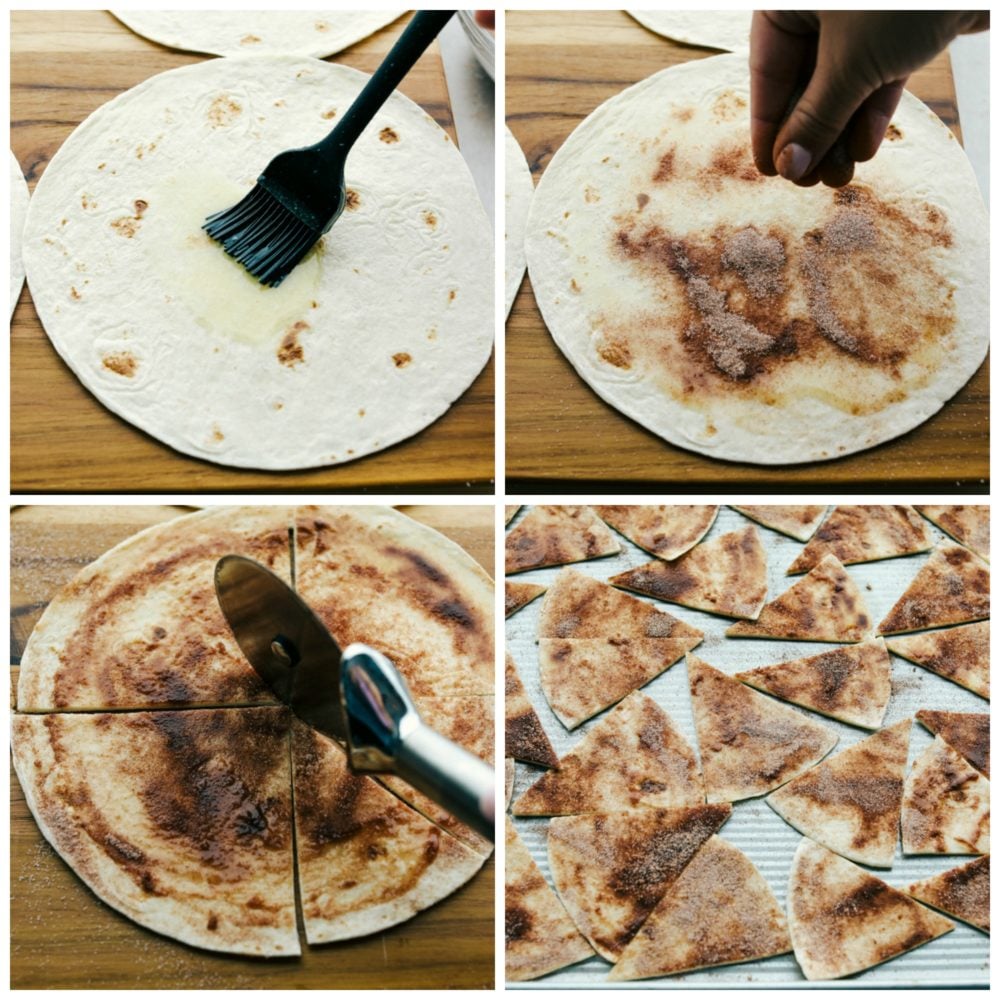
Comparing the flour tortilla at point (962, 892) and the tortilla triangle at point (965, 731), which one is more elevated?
the tortilla triangle at point (965, 731)

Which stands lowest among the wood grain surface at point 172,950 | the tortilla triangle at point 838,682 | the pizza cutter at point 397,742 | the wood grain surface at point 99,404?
the wood grain surface at point 172,950

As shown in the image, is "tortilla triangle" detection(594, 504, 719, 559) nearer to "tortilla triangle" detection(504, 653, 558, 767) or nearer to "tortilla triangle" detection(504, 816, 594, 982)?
"tortilla triangle" detection(504, 653, 558, 767)

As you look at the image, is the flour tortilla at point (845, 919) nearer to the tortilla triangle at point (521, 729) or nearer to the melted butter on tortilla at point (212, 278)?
the tortilla triangle at point (521, 729)

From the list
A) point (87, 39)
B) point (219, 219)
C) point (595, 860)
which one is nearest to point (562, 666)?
point (595, 860)

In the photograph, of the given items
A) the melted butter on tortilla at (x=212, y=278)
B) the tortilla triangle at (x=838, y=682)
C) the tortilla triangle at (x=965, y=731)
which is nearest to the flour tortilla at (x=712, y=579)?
the tortilla triangle at (x=838, y=682)

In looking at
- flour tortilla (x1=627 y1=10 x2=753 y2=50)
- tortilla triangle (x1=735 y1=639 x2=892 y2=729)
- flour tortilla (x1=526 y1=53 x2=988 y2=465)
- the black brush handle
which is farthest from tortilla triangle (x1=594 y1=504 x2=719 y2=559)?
flour tortilla (x1=627 y1=10 x2=753 y2=50)

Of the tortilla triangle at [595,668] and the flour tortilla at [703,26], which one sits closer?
the tortilla triangle at [595,668]
